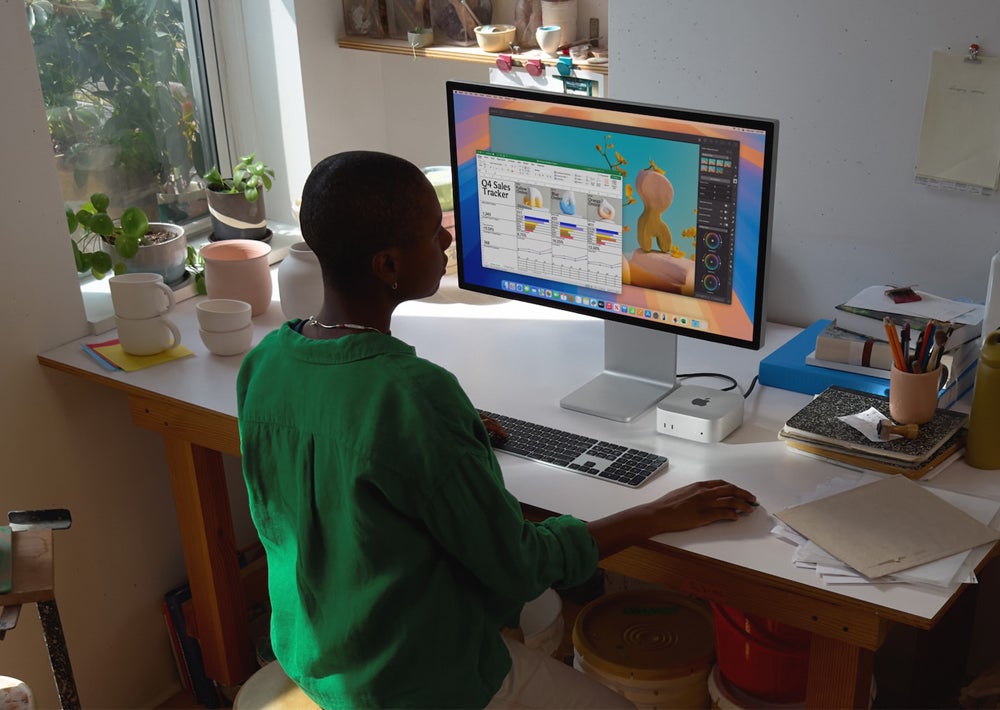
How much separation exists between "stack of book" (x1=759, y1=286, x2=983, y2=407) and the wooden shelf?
0.79 m

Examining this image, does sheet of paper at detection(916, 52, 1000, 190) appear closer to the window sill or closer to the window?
the window sill

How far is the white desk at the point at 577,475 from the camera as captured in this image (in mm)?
1408

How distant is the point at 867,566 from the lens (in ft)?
→ 4.51

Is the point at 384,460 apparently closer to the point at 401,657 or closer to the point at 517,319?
the point at 401,657

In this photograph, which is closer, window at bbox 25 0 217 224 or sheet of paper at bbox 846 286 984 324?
sheet of paper at bbox 846 286 984 324

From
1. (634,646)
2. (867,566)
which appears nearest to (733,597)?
(867,566)

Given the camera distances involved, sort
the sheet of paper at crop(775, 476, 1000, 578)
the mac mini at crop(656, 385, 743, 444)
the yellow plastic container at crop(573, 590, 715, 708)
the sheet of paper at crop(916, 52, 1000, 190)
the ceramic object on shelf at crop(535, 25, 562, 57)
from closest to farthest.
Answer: the sheet of paper at crop(775, 476, 1000, 578)
the mac mini at crop(656, 385, 743, 444)
the sheet of paper at crop(916, 52, 1000, 190)
the yellow plastic container at crop(573, 590, 715, 708)
the ceramic object on shelf at crop(535, 25, 562, 57)

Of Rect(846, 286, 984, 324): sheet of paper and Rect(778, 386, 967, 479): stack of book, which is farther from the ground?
Rect(846, 286, 984, 324): sheet of paper

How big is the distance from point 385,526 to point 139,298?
3.32 ft

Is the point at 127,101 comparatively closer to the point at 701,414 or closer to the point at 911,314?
the point at 701,414

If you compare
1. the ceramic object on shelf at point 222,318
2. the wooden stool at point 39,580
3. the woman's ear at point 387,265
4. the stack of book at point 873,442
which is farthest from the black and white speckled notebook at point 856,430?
the wooden stool at point 39,580

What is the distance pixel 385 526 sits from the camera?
3.99 feet

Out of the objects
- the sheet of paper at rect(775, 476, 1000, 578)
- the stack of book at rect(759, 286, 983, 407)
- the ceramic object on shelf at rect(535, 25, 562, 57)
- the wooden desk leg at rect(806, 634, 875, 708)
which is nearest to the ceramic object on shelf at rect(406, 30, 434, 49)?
the ceramic object on shelf at rect(535, 25, 562, 57)

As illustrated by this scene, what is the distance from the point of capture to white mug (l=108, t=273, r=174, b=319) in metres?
2.03
